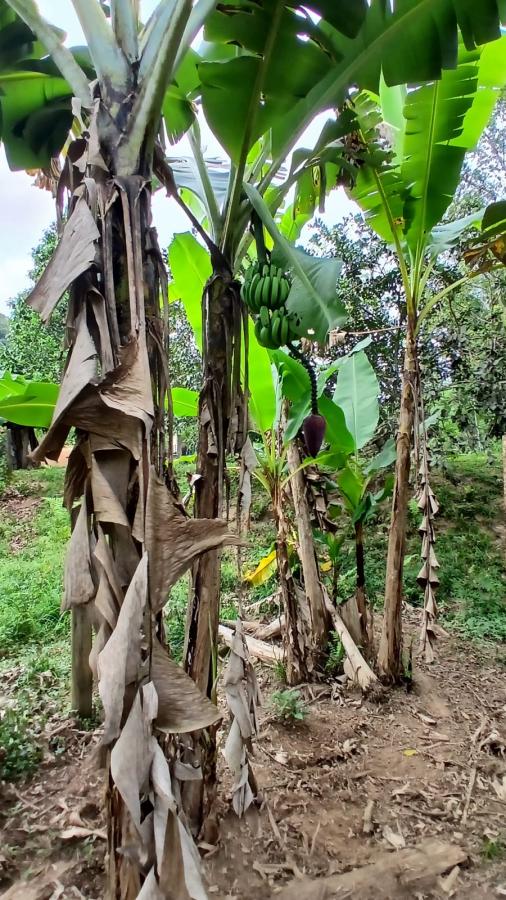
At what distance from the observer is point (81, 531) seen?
34.4 inches

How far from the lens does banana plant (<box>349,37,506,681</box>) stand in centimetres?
187

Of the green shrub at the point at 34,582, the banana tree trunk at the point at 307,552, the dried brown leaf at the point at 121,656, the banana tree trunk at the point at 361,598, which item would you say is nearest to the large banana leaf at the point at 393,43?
the dried brown leaf at the point at 121,656

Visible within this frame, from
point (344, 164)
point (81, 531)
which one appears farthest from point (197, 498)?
point (344, 164)

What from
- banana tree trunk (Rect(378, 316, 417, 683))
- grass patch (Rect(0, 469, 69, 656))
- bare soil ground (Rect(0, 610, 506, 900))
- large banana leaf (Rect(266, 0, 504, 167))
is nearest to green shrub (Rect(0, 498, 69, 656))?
grass patch (Rect(0, 469, 69, 656))

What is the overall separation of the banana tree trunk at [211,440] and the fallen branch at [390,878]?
457mm

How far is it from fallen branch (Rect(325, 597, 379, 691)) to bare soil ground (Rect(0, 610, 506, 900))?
3.5 inches

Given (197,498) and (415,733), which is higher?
(197,498)

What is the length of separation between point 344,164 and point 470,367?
296cm

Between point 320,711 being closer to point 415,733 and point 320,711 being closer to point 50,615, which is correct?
point 415,733

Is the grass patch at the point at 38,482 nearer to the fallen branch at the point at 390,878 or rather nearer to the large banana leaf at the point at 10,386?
the large banana leaf at the point at 10,386

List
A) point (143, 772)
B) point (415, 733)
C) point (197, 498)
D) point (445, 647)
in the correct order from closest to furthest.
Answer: point (143, 772)
point (197, 498)
point (415, 733)
point (445, 647)

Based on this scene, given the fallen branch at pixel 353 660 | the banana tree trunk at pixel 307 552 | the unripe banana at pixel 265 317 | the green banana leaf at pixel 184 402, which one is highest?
the unripe banana at pixel 265 317

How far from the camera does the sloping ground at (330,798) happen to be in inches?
54.7

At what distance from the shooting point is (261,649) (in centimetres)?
289
